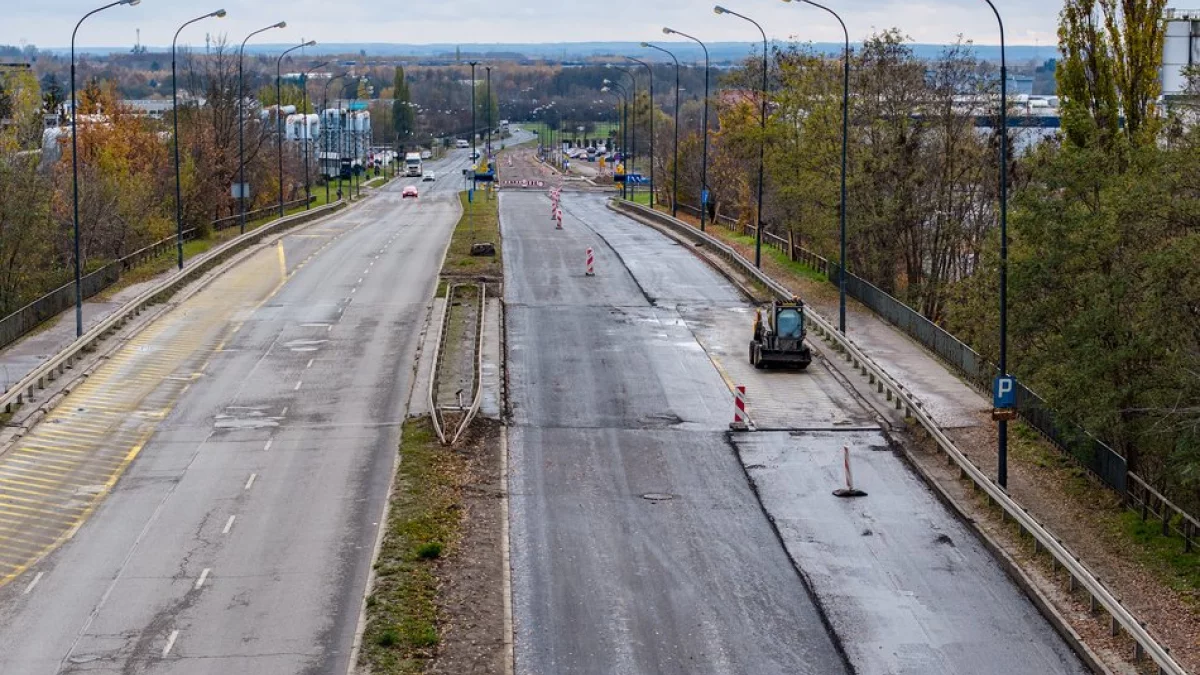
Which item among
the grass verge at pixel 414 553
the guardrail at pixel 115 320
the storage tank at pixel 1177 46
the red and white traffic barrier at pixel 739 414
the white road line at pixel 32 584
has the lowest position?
the white road line at pixel 32 584

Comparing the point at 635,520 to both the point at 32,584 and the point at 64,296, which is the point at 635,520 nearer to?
the point at 32,584

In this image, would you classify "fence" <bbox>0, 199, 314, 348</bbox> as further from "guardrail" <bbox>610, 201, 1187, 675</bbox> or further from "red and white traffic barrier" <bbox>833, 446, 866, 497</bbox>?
"red and white traffic barrier" <bbox>833, 446, 866, 497</bbox>

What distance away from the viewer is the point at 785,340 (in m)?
44.4

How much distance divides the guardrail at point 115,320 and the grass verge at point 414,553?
10090mm

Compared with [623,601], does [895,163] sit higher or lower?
higher

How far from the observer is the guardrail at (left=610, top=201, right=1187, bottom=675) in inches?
885

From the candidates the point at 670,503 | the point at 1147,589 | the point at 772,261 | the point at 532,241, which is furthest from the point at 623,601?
the point at 532,241

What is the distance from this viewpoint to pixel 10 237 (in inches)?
2164

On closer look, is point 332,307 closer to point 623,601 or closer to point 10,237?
point 10,237

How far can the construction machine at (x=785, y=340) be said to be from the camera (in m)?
44.3

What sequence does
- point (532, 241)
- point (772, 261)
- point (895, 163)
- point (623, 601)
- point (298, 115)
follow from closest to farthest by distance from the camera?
point (623, 601) → point (895, 163) → point (772, 261) → point (532, 241) → point (298, 115)

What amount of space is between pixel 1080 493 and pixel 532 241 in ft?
160

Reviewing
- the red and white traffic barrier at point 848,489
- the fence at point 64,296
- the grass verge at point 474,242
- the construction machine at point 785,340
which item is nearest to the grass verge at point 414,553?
the red and white traffic barrier at point 848,489

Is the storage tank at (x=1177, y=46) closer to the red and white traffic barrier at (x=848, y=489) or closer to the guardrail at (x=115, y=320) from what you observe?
the guardrail at (x=115, y=320)
